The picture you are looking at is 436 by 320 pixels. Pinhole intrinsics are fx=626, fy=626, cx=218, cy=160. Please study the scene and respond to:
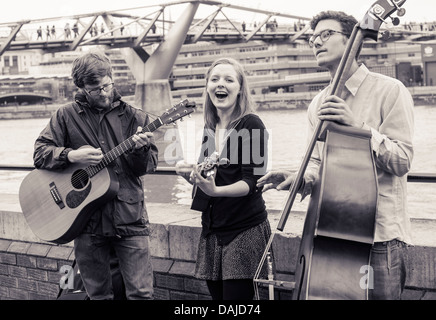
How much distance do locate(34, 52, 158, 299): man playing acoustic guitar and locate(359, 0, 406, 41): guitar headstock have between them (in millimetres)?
1191

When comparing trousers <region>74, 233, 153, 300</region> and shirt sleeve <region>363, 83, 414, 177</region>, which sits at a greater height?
shirt sleeve <region>363, 83, 414, 177</region>

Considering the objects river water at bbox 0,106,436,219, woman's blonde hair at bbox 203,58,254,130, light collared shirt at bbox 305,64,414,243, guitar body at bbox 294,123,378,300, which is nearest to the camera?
guitar body at bbox 294,123,378,300

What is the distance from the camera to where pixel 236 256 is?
257 cm

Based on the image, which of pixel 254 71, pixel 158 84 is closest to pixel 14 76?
pixel 158 84

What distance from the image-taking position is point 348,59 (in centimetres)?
201

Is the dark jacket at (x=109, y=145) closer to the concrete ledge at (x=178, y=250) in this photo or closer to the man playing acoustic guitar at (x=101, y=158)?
the man playing acoustic guitar at (x=101, y=158)

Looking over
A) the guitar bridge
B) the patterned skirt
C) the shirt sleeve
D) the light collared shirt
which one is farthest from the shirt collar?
the guitar bridge

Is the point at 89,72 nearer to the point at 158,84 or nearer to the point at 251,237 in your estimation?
the point at 251,237

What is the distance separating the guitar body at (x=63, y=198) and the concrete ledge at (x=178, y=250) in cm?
82

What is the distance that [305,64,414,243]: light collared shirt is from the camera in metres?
2.01

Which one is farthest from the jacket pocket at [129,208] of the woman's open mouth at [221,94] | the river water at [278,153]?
the woman's open mouth at [221,94]

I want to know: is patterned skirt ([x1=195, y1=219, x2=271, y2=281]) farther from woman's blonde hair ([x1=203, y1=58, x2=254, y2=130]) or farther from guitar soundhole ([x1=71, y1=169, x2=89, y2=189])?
guitar soundhole ([x1=71, y1=169, x2=89, y2=189])

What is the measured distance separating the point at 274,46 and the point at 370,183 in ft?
170

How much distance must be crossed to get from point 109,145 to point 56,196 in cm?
37
